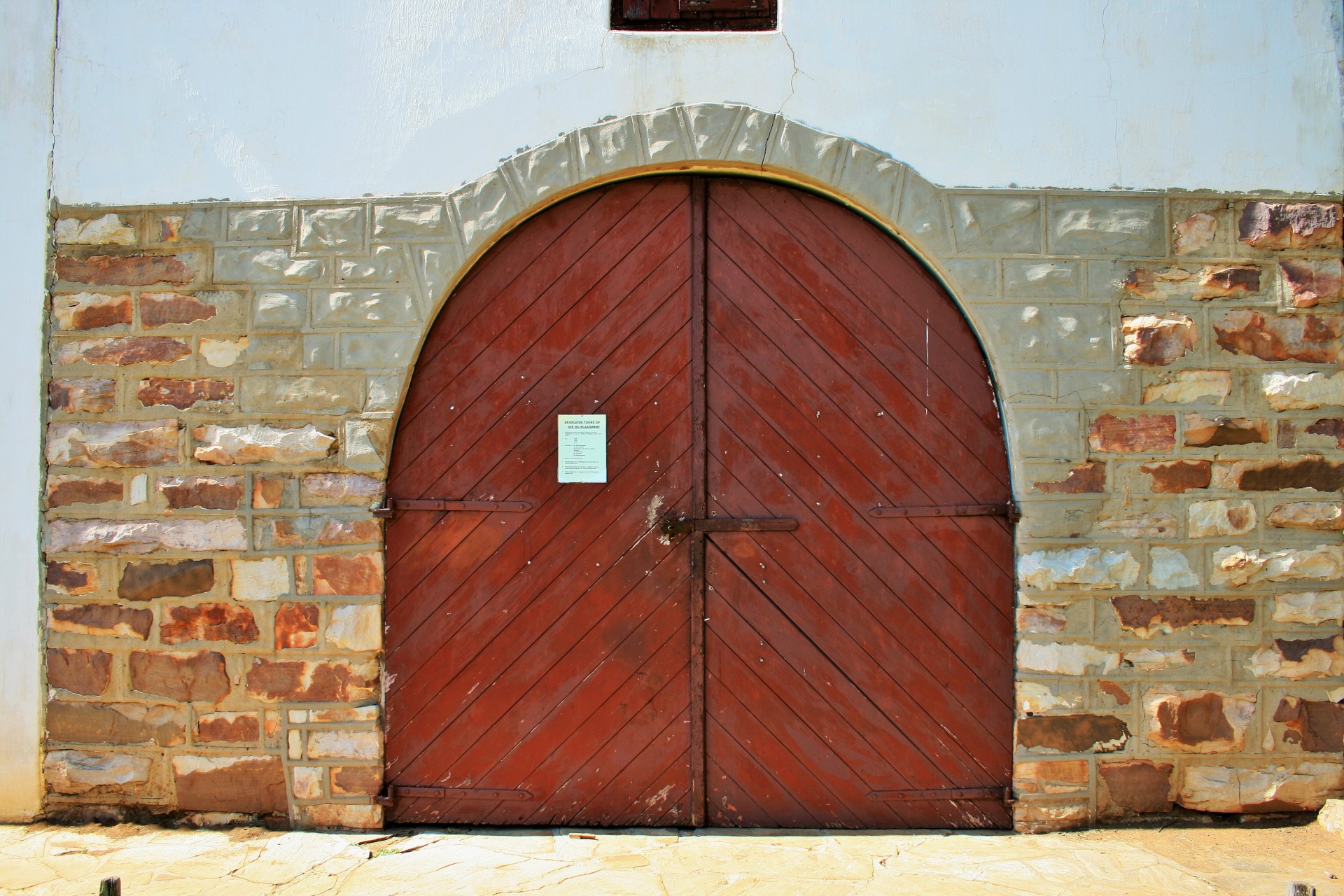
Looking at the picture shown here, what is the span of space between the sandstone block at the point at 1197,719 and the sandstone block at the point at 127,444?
3.46m

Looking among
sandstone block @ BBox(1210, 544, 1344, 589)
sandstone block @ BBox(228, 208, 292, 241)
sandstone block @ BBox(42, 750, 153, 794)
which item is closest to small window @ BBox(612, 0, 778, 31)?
sandstone block @ BBox(228, 208, 292, 241)

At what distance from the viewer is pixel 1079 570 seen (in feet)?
10.3

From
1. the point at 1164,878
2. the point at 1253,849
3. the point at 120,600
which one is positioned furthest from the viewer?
the point at 120,600

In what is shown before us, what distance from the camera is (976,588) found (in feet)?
10.5

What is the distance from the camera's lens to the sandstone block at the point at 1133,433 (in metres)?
3.15

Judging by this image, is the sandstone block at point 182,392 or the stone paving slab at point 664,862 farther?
the sandstone block at point 182,392

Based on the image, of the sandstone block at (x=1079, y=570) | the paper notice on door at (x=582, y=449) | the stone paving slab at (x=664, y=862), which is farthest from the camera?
the paper notice on door at (x=582, y=449)

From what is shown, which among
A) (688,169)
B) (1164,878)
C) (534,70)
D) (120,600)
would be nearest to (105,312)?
(120,600)

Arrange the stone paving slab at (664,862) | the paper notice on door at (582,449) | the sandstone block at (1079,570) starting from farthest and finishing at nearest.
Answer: the paper notice on door at (582,449), the sandstone block at (1079,570), the stone paving slab at (664,862)

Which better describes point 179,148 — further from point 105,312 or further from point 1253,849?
point 1253,849

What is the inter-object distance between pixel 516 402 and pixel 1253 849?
284cm

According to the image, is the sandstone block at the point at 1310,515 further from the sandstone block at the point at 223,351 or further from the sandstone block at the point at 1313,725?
the sandstone block at the point at 223,351

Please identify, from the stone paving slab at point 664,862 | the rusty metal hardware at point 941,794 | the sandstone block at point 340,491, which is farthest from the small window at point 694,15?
the stone paving slab at point 664,862

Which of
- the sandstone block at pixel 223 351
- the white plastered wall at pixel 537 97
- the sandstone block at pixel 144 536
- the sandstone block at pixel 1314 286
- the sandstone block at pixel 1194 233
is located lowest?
the sandstone block at pixel 144 536
